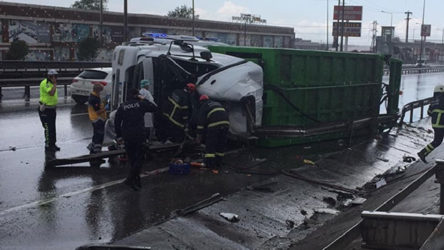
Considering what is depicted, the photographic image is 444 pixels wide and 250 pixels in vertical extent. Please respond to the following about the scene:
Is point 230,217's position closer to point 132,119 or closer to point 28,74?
point 132,119

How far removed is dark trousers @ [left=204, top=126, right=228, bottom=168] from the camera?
30.4 ft

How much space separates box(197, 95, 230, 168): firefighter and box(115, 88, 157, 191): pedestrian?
1.51 m

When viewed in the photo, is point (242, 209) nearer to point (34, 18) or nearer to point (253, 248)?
point (253, 248)

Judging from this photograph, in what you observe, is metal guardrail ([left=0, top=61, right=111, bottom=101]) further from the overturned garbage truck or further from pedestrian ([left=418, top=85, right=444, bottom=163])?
pedestrian ([left=418, top=85, right=444, bottom=163])

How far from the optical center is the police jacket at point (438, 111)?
11320mm

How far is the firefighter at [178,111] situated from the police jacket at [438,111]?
545 centimetres

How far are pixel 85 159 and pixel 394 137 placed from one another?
964 centimetres

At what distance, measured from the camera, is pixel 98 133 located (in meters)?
10.0

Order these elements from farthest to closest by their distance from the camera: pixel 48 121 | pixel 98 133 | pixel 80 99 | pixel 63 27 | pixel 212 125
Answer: pixel 63 27 < pixel 80 99 < pixel 48 121 < pixel 98 133 < pixel 212 125

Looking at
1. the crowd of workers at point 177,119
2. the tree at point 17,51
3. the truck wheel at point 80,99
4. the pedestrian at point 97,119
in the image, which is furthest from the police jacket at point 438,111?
the tree at point 17,51

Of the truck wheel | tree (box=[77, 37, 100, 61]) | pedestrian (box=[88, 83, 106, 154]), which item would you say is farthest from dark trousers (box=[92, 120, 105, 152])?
tree (box=[77, 37, 100, 61])

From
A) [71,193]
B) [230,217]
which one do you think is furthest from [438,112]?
[71,193]

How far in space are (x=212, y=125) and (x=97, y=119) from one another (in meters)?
2.37

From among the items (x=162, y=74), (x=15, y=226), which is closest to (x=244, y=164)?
(x=162, y=74)
